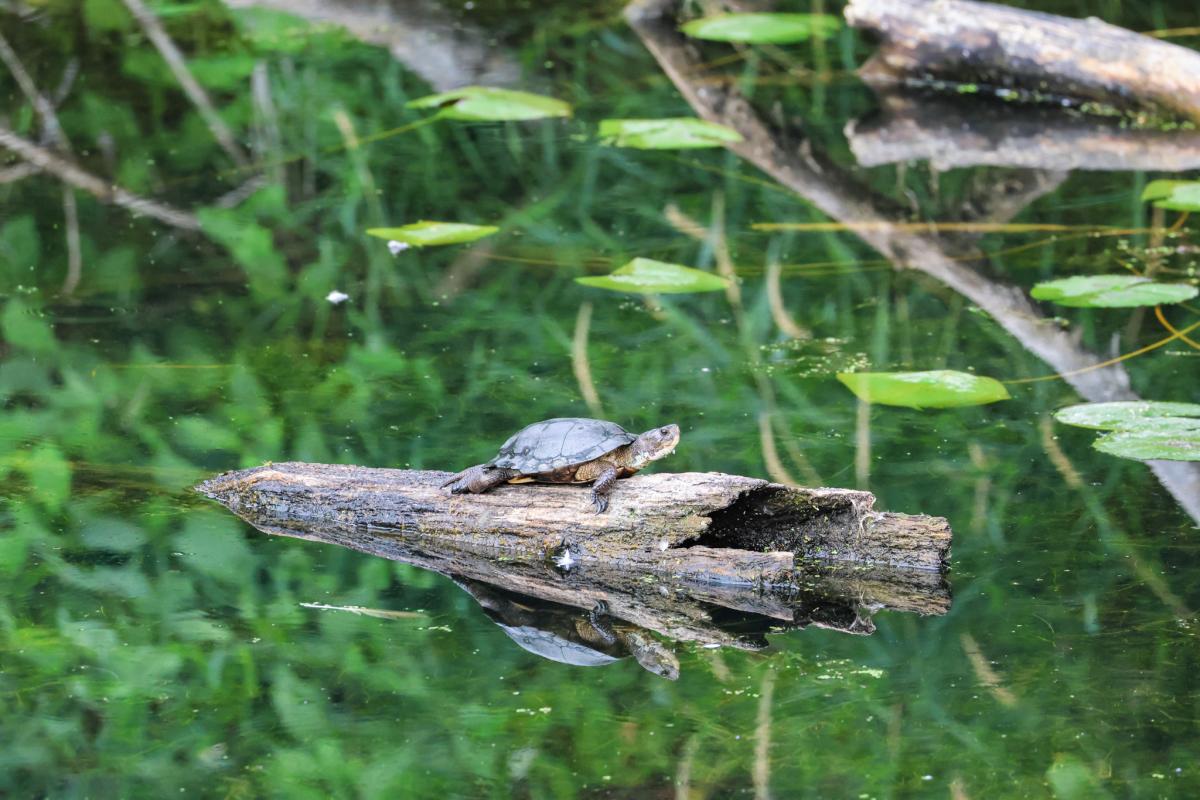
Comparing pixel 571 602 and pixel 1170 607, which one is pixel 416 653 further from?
pixel 1170 607

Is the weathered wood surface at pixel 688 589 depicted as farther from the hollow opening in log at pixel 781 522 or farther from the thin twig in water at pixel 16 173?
the thin twig in water at pixel 16 173

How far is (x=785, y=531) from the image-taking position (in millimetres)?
3234

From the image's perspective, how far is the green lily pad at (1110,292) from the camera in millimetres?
4652

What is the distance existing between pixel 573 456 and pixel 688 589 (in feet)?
1.21

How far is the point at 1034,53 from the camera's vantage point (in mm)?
6574

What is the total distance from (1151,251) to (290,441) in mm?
3044

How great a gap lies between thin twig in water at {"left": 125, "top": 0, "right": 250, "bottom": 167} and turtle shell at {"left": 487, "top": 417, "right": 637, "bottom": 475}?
3177 mm

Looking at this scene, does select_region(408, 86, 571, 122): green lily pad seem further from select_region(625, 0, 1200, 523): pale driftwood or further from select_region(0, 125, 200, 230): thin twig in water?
select_region(0, 125, 200, 230): thin twig in water

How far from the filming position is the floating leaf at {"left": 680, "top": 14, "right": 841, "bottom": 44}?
7.41m

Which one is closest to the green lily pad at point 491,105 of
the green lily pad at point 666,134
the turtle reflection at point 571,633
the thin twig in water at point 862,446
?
the green lily pad at point 666,134

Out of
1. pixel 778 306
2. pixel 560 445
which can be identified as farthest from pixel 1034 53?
pixel 560 445

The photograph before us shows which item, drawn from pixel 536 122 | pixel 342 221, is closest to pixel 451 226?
pixel 342 221

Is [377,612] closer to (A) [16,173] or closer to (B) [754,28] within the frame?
(A) [16,173]

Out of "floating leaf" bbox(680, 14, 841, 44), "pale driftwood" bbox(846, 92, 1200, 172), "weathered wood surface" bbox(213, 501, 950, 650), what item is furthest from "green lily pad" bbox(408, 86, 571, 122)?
"weathered wood surface" bbox(213, 501, 950, 650)
